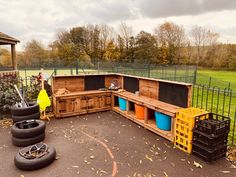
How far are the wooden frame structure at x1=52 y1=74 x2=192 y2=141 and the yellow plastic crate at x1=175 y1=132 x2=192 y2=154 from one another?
10.3 inches

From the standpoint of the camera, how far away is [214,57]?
31.6 meters

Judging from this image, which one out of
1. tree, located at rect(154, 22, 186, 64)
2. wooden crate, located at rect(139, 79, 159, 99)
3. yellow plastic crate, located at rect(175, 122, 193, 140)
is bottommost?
yellow plastic crate, located at rect(175, 122, 193, 140)

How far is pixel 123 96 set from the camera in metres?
6.18

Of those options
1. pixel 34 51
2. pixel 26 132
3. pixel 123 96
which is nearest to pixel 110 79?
pixel 123 96

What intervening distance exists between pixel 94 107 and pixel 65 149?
8.88 ft

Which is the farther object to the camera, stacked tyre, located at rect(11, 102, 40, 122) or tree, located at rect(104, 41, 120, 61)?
tree, located at rect(104, 41, 120, 61)

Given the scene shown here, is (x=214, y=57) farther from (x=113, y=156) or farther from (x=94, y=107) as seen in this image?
(x=113, y=156)

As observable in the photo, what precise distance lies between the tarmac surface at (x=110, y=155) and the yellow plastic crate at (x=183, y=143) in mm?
119

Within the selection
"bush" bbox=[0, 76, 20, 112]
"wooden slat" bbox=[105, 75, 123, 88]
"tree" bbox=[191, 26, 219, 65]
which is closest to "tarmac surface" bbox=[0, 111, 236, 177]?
"bush" bbox=[0, 76, 20, 112]

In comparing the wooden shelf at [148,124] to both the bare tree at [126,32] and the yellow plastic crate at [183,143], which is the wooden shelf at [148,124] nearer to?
the yellow plastic crate at [183,143]

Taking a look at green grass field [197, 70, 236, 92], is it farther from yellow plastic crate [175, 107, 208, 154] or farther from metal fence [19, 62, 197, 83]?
yellow plastic crate [175, 107, 208, 154]

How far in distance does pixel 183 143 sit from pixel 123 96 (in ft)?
8.82

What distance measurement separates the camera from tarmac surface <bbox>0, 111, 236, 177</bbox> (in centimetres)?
321

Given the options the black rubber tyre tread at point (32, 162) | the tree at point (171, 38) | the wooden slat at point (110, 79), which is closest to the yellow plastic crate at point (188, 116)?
the black rubber tyre tread at point (32, 162)
